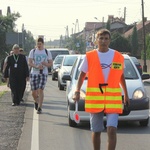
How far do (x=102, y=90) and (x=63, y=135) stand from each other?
9.00 ft

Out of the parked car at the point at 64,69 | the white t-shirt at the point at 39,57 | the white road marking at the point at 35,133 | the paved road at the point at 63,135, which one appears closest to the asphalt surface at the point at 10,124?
the paved road at the point at 63,135

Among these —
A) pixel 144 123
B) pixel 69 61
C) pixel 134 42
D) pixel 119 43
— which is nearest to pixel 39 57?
pixel 144 123

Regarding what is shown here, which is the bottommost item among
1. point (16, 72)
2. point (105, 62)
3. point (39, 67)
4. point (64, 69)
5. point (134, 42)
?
point (64, 69)

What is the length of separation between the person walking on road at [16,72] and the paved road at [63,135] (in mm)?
2083

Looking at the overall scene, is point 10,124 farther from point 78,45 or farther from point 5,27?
point 78,45

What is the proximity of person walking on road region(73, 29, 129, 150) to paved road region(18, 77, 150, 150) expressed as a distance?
152 cm

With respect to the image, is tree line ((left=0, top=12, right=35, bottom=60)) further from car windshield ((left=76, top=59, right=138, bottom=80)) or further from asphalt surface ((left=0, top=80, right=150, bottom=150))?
car windshield ((left=76, top=59, right=138, bottom=80))

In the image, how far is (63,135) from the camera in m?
8.31

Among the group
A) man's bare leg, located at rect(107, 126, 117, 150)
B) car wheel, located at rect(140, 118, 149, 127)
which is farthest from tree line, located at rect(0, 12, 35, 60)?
man's bare leg, located at rect(107, 126, 117, 150)

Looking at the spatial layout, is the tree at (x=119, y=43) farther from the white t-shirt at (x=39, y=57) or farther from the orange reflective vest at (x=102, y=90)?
the orange reflective vest at (x=102, y=90)

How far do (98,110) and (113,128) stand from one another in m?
0.30

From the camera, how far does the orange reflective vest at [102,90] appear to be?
5.77m

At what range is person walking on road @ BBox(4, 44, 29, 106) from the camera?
12812mm

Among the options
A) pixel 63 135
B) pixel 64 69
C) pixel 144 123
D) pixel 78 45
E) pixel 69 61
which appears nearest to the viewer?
pixel 63 135
